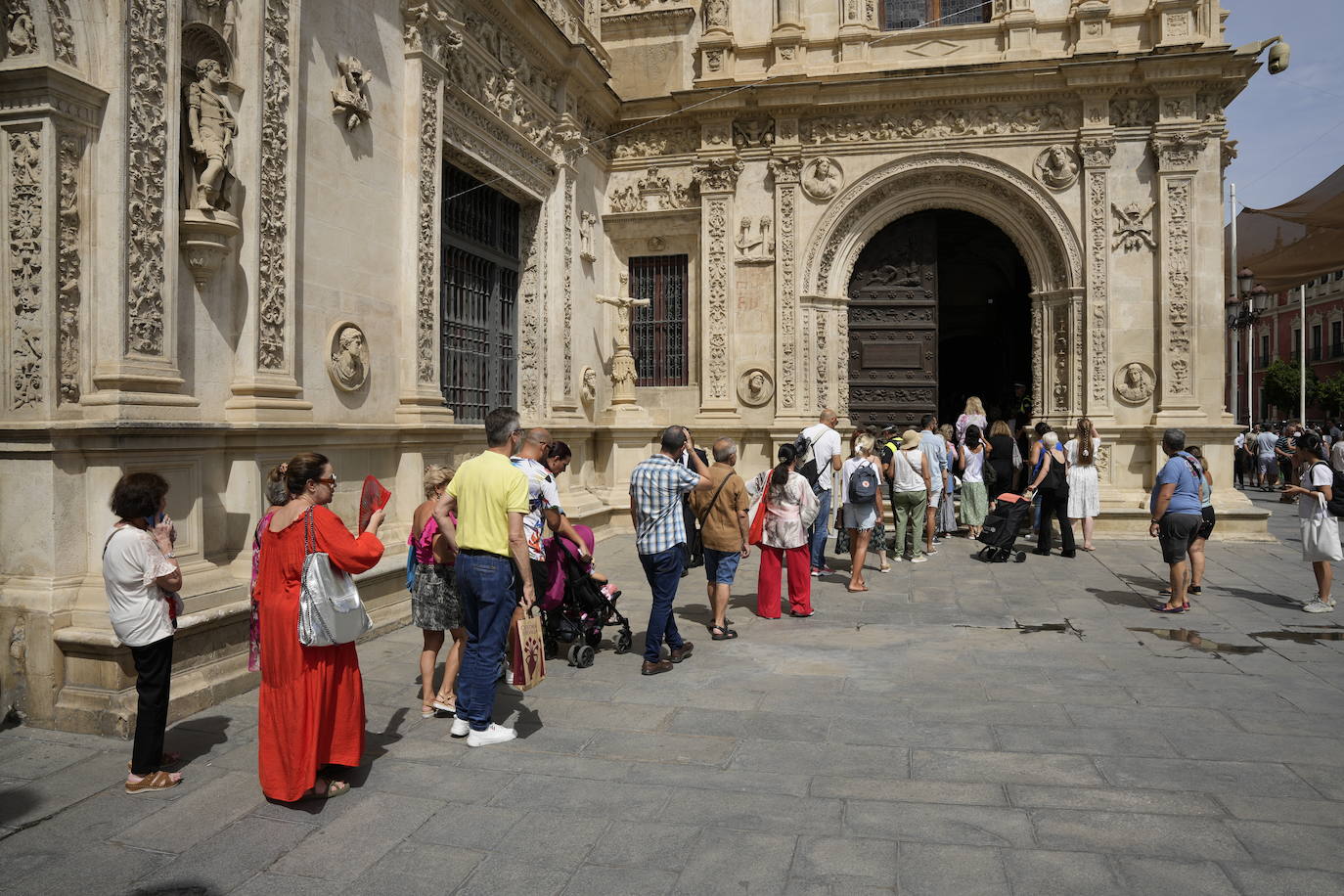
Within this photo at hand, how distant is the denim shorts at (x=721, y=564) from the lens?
7113 millimetres

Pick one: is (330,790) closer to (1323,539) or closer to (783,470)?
(783,470)

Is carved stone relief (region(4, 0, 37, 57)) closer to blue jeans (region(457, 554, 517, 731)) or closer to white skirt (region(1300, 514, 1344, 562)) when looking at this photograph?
blue jeans (region(457, 554, 517, 731))

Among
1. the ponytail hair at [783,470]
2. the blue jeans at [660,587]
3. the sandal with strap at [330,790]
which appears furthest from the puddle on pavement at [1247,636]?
the sandal with strap at [330,790]

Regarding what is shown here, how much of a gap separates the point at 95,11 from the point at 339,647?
4.11 metres

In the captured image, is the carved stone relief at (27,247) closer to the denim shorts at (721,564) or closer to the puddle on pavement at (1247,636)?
the denim shorts at (721,564)

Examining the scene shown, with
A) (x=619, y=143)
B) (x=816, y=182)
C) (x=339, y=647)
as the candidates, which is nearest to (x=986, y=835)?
(x=339, y=647)

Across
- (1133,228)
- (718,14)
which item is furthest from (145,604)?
(1133,228)

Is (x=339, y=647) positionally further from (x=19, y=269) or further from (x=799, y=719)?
(x=19, y=269)

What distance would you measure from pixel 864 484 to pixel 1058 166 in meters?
7.35

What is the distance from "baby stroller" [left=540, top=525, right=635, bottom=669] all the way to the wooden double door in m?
9.07

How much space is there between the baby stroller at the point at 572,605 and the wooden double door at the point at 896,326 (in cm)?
907

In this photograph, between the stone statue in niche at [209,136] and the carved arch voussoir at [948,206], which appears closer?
the stone statue in niche at [209,136]

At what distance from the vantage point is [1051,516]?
1152 centimetres

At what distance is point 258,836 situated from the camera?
147 inches
